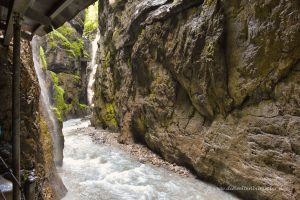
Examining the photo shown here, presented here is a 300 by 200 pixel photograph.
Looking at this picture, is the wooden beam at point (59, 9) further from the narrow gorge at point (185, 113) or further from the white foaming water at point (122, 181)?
the white foaming water at point (122, 181)

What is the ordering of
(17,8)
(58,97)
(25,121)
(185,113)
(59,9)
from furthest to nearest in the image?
(58,97), (185,113), (25,121), (59,9), (17,8)

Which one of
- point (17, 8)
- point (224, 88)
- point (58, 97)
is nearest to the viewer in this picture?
point (17, 8)

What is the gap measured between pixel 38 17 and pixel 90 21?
45.9m

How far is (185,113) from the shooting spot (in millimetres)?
12789

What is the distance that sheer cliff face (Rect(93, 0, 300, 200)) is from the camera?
7.86m

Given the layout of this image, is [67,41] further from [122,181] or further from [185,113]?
[122,181]

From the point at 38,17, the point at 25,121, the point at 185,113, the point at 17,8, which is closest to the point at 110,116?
the point at 185,113

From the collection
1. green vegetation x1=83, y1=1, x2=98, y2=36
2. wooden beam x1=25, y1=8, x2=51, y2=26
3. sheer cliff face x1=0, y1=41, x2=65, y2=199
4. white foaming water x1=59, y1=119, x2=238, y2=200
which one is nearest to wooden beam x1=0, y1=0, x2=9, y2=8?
wooden beam x1=25, y1=8, x2=51, y2=26

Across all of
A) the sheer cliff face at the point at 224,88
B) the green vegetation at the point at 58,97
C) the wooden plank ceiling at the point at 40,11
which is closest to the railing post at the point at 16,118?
the wooden plank ceiling at the point at 40,11

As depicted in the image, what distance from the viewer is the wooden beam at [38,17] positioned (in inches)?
189

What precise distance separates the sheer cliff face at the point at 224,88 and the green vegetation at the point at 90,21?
3148 cm

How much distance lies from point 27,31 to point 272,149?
26.7ft

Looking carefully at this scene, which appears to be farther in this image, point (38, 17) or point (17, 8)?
point (38, 17)

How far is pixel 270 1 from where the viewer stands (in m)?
8.17
